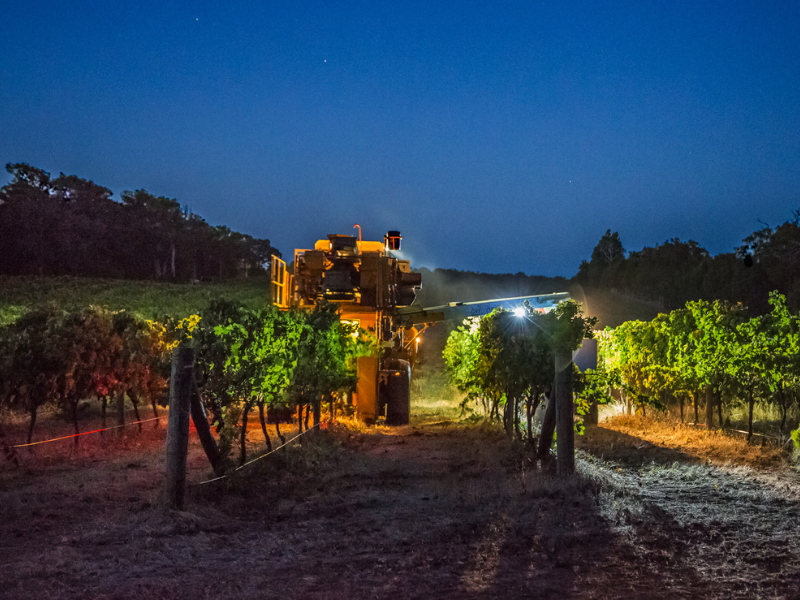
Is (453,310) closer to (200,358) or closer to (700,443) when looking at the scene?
(700,443)

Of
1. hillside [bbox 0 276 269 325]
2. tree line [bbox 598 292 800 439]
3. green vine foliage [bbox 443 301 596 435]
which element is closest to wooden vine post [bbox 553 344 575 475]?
green vine foliage [bbox 443 301 596 435]

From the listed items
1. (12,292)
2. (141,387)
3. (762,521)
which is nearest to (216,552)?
(762,521)

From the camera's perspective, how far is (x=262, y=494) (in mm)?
8016

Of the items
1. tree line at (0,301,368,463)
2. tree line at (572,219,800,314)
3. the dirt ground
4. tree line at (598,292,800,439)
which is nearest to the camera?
the dirt ground

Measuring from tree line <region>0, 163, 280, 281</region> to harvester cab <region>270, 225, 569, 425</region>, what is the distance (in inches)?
1706

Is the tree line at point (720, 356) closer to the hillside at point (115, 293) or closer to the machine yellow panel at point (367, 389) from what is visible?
the machine yellow panel at point (367, 389)

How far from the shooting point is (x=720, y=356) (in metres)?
13.3

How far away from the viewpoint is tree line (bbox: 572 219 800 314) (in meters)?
39.5

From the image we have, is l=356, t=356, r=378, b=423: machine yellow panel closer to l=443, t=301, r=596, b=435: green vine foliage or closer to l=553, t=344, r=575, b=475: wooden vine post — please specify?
l=443, t=301, r=596, b=435: green vine foliage

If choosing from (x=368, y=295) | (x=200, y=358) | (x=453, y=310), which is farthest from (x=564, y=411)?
(x=453, y=310)

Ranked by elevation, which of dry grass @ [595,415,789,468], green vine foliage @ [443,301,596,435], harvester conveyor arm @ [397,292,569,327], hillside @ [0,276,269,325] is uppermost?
hillside @ [0,276,269,325]

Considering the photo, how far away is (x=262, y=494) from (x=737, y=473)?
7122 millimetres

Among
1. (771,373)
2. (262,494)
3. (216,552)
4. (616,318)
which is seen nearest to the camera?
(216,552)

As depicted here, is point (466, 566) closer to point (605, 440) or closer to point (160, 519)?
point (160, 519)
